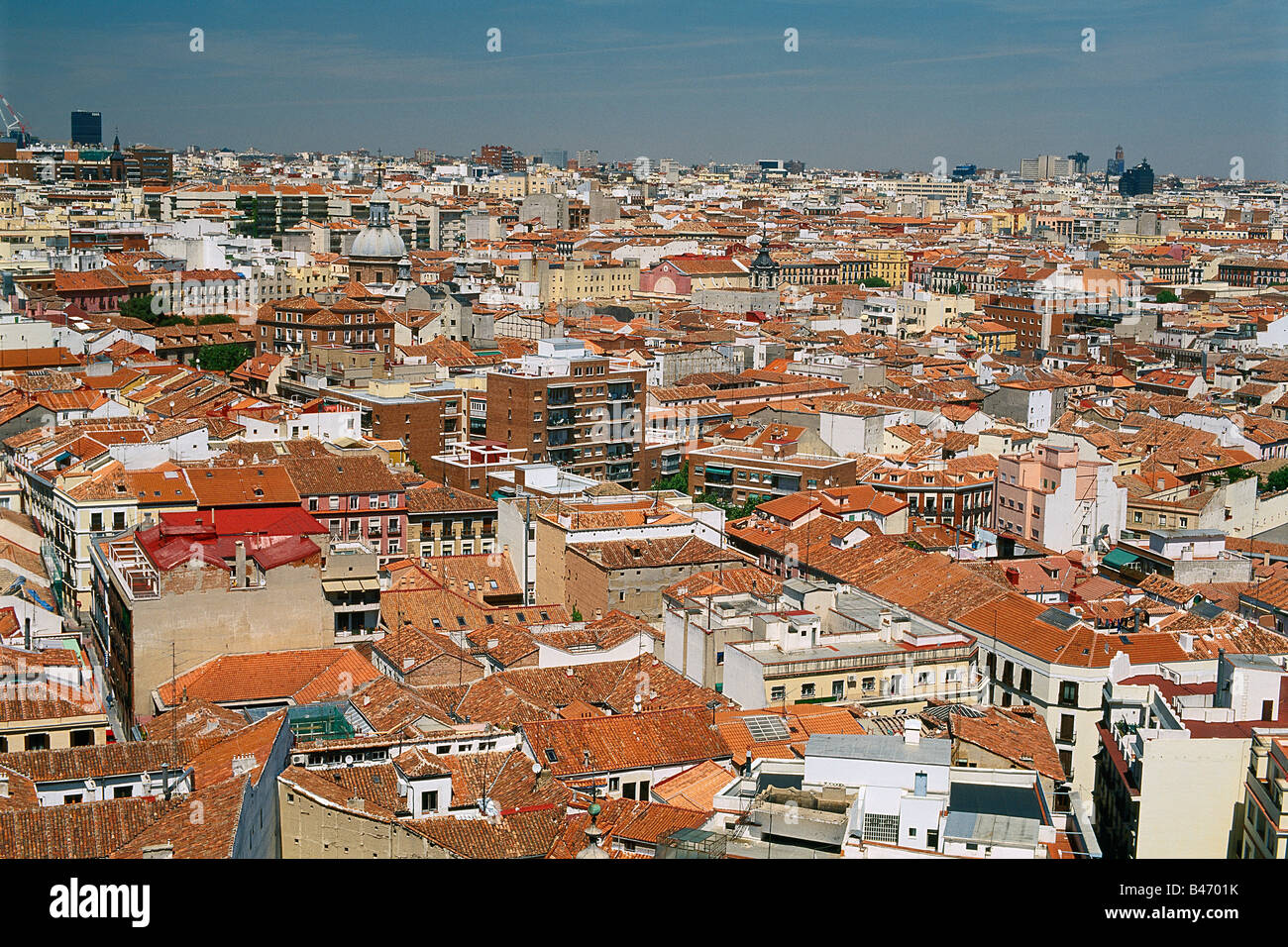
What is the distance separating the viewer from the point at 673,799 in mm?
5617

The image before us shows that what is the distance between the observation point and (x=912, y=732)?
5438mm

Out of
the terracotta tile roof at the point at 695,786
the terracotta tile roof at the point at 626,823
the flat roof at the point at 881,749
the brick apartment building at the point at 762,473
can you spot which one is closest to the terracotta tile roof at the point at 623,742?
the terracotta tile roof at the point at 695,786

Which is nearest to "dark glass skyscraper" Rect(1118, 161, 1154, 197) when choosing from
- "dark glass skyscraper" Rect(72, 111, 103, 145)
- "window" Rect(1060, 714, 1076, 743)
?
"dark glass skyscraper" Rect(72, 111, 103, 145)

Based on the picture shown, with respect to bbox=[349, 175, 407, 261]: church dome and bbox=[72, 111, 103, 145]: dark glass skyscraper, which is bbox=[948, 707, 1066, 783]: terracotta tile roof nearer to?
bbox=[72, 111, 103, 145]: dark glass skyscraper

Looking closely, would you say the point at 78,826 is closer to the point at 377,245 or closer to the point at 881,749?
the point at 881,749

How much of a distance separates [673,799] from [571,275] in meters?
21.6

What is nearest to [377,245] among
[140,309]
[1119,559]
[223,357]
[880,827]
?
[140,309]

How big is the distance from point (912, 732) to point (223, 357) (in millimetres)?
13580

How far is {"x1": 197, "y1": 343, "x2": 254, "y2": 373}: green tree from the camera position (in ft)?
56.9

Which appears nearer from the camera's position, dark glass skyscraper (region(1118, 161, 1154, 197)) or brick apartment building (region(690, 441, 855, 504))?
brick apartment building (region(690, 441, 855, 504))

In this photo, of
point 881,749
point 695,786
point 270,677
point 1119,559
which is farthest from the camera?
point 1119,559

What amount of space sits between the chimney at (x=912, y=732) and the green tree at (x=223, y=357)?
1285 centimetres

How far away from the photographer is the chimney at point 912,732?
5315mm

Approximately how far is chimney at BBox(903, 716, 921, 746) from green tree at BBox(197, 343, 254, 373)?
506 inches
